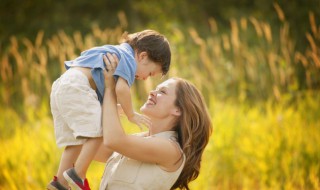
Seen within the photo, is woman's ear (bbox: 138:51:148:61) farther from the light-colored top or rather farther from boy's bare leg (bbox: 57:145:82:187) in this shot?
boy's bare leg (bbox: 57:145:82:187)

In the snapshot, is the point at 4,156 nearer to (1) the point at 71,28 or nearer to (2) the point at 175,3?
(1) the point at 71,28

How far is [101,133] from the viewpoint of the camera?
314cm

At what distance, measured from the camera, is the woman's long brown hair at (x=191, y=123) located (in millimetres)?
3377

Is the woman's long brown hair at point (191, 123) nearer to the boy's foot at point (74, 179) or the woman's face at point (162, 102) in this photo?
the woman's face at point (162, 102)

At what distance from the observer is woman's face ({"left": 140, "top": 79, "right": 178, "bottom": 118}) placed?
11.0 ft

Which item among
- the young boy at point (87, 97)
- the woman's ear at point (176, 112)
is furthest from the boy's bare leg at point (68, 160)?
the woman's ear at point (176, 112)

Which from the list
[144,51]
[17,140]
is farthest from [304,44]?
[144,51]

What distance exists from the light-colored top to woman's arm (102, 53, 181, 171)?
60mm

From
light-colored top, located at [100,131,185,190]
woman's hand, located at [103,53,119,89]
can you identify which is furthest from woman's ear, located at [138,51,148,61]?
light-colored top, located at [100,131,185,190]

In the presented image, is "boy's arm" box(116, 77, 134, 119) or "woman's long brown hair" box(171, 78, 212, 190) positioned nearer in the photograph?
"boy's arm" box(116, 77, 134, 119)

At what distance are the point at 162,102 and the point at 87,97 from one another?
0.47m

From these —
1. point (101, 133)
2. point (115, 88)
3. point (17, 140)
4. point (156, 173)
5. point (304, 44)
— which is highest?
point (115, 88)

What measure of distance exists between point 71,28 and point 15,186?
8.10 metres

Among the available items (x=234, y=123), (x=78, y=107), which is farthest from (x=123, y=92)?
(x=234, y=123)
